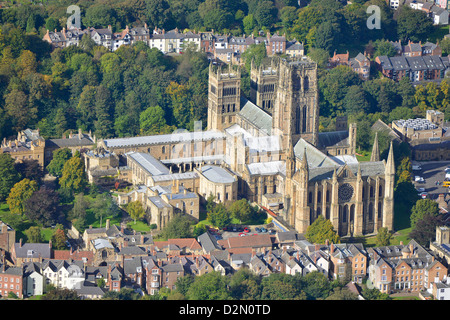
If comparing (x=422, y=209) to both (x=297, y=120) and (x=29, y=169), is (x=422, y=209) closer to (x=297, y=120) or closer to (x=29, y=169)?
(x=297, y=120)

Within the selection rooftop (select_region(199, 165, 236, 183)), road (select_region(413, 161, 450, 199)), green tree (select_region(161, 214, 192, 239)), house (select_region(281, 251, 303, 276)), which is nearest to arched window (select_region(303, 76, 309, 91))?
rooftop (select_region(199, 165, 236, 183))

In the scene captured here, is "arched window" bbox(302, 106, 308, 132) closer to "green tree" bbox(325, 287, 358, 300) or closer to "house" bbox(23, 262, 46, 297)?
"green tree" bbox(325, 287, 358, 300)

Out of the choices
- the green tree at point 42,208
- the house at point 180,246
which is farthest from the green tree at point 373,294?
the green tree at point 42,208

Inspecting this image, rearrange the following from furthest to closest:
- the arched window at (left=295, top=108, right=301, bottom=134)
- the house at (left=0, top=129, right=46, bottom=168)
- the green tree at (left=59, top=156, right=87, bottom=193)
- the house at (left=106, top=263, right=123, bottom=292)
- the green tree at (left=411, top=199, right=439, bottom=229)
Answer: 1. the house at (left=0, top=129, right=46, bottom=168)
2. the green tree at (left=59, top=156, right=87, bottom=193)
3. the arched window at (left=295, top=108, right=301, bottom=134)
4. the green tree at (left=411, top=199, right=439, bottom=229)
5. the house at (left=106, top=263, right=123, bottom=292)

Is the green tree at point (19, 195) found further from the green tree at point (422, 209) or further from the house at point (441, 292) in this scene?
the house at point (441, 292)

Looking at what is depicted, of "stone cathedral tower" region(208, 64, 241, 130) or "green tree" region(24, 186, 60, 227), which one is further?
"stone cathedral tower" region(208, 64, 241, 130)

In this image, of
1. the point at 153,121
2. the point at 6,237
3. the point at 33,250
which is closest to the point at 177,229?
the point at 33,250
